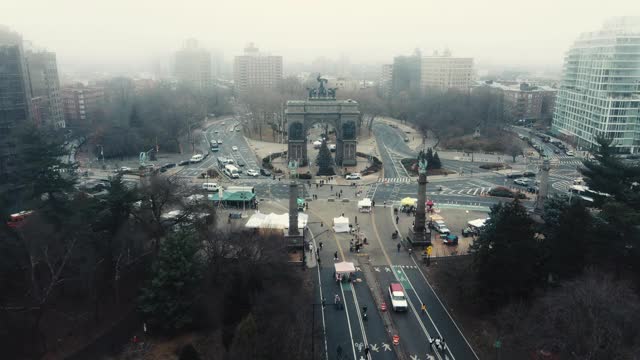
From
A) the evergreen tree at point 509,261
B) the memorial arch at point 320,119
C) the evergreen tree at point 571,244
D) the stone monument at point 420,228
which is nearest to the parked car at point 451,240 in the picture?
the stone monument at point 420,228

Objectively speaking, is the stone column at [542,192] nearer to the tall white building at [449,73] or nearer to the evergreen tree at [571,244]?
the evergreen tree at [571,244]

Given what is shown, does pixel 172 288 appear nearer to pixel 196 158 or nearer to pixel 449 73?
pixel 196 158

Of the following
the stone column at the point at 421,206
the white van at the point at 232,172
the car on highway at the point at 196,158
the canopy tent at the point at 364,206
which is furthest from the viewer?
the car on highway at the point at 196,158

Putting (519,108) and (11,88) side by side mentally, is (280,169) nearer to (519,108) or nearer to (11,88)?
(11,88)

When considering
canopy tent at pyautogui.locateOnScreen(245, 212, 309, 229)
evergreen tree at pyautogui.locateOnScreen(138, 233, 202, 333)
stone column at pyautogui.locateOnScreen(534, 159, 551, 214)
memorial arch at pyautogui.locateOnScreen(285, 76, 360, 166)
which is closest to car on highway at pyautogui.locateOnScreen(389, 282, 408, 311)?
canopy tent at pyautogui.locateOnScreen(245, 212, 309, 229)

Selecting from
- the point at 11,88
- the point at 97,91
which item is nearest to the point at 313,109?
the point at 11,88
